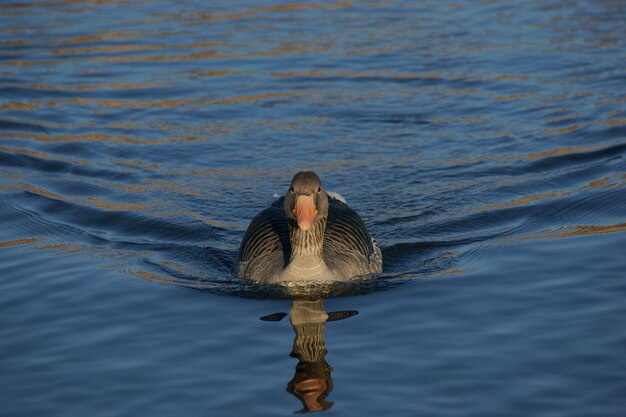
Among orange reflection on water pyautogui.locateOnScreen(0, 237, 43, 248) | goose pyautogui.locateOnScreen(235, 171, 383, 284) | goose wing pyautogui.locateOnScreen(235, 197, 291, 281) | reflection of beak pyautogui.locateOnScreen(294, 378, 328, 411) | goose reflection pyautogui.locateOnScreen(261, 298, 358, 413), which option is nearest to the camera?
reflection of beak pyautogui.locateOnScreen(294, 378, 328, 411)

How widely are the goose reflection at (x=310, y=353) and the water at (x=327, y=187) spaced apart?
33mm

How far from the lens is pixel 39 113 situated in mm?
18188

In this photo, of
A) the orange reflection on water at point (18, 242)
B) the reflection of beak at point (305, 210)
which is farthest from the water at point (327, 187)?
the reflection of beak at point (305, 210)

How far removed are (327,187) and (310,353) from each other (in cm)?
606

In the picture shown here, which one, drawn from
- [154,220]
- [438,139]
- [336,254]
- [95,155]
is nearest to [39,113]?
[95,155]

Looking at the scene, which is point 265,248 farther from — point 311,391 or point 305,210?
point 311,391

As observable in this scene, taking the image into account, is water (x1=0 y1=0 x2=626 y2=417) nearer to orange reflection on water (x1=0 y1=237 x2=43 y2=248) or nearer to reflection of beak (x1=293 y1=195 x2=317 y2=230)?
orange reflection on water (x1=0 y1=237 x2=43 y2=248)

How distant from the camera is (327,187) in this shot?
14.7 metres

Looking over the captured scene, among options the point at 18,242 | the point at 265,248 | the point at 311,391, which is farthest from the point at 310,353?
the point at 18,242

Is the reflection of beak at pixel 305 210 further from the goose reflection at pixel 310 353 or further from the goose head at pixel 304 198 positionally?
the goose reflection at pixel 310 353

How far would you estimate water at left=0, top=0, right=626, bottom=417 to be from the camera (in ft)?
27.1

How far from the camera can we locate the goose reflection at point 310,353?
7935 millimetres

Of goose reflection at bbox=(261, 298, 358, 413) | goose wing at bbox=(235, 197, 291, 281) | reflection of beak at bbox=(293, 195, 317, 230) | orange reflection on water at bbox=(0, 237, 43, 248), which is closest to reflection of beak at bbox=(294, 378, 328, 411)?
goose reflection at bbox=(261, 298, 358, 413)

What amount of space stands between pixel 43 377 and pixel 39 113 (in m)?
10.6
